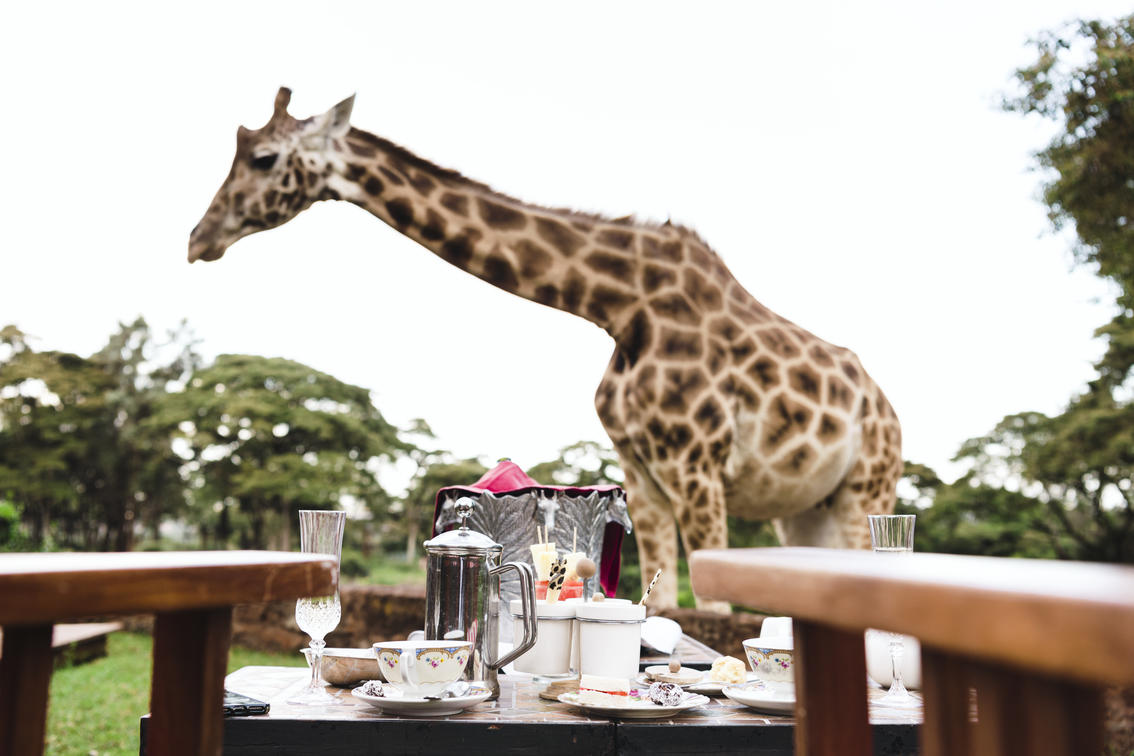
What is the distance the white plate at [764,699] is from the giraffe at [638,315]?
1234mm

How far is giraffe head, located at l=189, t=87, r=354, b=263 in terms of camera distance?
2631 mm

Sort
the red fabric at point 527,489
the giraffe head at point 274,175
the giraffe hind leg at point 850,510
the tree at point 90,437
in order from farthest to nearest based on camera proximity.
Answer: the tree at point 90,437 → the giraffe hind leg at point 850,510 → the giraffe head at point 274,175 → the red fabric at point 527,489

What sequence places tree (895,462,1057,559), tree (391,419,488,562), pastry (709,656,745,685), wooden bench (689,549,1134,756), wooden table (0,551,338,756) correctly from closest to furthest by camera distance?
wooden bench (689,549,1134,756) → wooden table (0,551,338,756) → pastry (709,656,745,685) → tree (895,462,1057,559) → tree (391,419,488,562)

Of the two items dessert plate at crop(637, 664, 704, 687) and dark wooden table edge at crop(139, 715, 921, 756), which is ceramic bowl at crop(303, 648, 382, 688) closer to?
dark wooden table edge at crop(139, 715, 921, 756)

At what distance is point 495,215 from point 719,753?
73.0 inches

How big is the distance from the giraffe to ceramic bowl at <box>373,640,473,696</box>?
1380 mm

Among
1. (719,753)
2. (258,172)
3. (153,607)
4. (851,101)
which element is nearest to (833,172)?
(851,101)

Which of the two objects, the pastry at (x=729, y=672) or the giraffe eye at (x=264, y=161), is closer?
the pastry at (x=729, y=672)

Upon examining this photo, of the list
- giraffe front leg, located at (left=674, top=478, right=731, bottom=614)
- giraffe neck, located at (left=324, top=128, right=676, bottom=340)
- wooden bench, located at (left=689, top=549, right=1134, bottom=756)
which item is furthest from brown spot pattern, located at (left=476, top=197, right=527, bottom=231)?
wooden bench, located at (left=689, top=549, right=1134, bottom=756)

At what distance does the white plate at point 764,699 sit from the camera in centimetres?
123

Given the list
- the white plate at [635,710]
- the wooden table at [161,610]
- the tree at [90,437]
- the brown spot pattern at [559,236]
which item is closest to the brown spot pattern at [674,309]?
the brown spot pattern at [559,236]

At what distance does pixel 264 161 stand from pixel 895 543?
82.7 inches

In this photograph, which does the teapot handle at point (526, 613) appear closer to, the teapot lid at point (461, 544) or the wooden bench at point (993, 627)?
the teapot lid at point (461, 544)

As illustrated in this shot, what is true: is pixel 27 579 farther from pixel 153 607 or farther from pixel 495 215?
pixel 495 215
